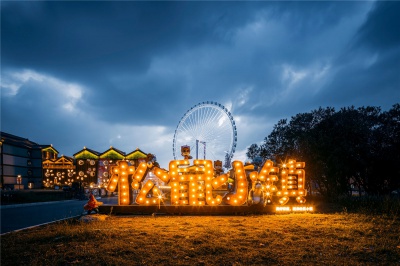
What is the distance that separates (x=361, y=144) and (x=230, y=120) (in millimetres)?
13622

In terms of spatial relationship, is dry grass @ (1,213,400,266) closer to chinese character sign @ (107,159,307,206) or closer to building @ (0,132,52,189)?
chinese character sign @ (107,159,307,206)

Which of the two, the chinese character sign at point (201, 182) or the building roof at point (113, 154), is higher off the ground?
the building roof at point (113, 154)

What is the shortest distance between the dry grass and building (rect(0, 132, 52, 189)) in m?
54.6

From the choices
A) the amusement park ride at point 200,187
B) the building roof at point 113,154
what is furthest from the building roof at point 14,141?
the amusement park ride at point 200,187

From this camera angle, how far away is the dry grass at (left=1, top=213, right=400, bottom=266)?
7.16m

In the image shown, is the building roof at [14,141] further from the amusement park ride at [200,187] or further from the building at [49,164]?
the amusement park ride at [200,187]

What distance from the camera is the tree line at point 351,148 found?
1003 inches

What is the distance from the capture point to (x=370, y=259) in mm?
7125

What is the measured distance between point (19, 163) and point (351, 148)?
6144 centimetres

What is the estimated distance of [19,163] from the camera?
61906mm

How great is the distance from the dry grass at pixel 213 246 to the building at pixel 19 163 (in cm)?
5461

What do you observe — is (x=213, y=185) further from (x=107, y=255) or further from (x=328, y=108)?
(x=328, y=108)

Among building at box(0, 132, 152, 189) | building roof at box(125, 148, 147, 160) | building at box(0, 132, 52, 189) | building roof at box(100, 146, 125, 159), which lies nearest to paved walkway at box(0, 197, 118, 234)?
building at box(0, 132, 152, 189)

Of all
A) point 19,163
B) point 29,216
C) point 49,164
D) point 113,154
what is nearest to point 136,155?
point 113,154
